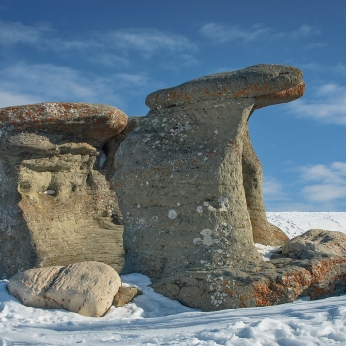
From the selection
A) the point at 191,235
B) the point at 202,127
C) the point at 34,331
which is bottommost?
the point at 34,331

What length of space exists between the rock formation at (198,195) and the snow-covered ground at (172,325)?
2.32 feet

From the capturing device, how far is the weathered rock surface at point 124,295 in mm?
5086

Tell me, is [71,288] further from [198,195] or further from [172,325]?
[198,195]

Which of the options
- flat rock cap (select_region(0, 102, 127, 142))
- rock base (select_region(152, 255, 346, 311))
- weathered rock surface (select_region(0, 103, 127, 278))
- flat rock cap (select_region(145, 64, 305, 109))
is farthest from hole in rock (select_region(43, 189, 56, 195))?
rock base (select_region(152, 255, 346, 311))

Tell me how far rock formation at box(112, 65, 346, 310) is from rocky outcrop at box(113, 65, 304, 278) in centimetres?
1

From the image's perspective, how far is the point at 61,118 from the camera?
23.7 ft

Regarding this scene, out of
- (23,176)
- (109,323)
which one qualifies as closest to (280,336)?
(109,323)

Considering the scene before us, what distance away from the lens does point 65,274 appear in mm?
5141

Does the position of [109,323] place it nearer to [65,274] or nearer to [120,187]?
[65,274]

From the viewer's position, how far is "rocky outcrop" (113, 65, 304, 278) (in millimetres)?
5832

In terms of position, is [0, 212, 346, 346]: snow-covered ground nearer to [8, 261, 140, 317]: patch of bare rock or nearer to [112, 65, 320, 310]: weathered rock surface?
[8, 261, 140, 317]: patch of bare rock

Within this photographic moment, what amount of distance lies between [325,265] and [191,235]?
5.09 feet

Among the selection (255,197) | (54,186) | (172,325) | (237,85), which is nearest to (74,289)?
(172,325)

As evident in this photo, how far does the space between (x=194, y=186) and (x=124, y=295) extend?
1.53m
